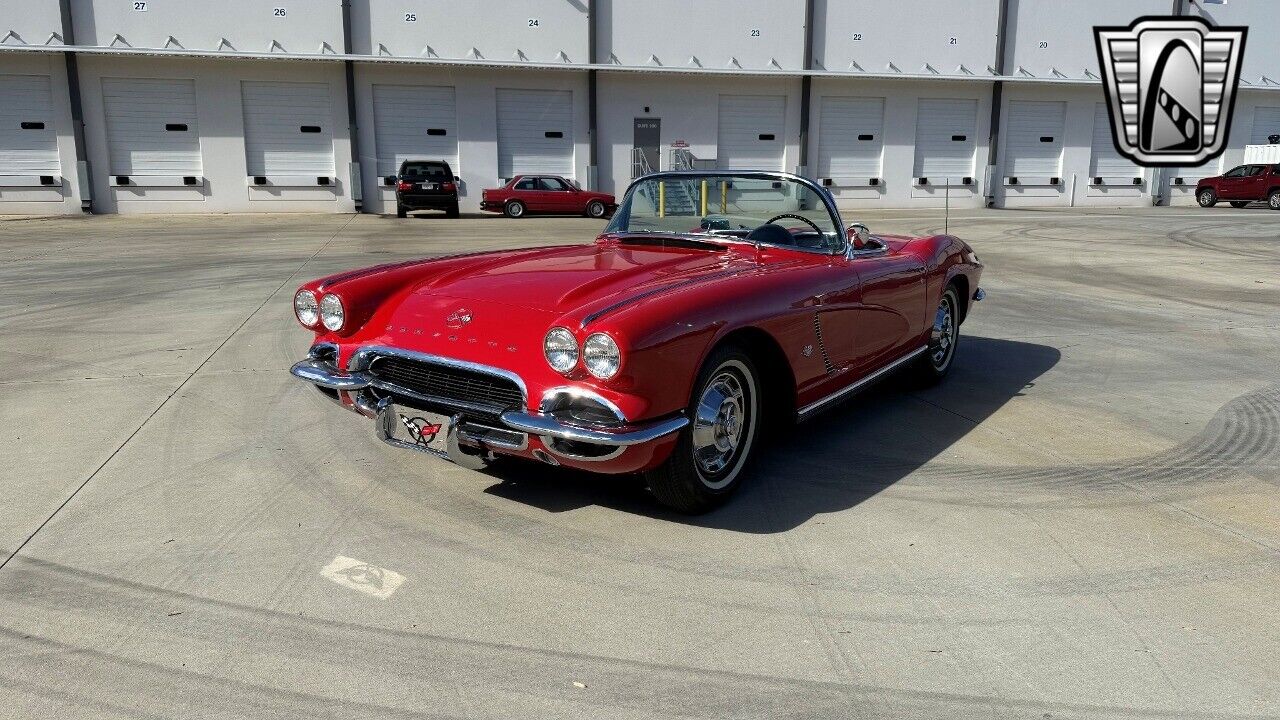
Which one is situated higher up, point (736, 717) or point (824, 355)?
point (824, 355)

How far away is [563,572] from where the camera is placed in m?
3.38

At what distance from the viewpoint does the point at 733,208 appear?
16.9ft

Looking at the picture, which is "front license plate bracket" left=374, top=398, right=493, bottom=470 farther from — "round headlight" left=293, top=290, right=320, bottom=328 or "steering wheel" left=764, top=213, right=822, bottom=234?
"steering wheel" left=764, top=213, right=822, bottom=234

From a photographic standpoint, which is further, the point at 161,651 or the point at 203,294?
the point at 203,294

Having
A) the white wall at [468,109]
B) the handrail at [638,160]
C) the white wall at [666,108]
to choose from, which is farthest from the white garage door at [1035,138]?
the white wall at [468,109]

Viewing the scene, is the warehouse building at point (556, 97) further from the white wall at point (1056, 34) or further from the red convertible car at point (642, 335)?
the red convertible car at point (642, 335)

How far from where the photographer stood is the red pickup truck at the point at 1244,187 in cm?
2869

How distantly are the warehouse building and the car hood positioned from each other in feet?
76.4

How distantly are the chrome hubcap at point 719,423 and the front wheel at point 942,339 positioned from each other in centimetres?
229

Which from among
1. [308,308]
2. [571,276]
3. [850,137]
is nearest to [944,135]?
[850,137]

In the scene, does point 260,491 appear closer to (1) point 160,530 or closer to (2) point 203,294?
(1) point 160,530

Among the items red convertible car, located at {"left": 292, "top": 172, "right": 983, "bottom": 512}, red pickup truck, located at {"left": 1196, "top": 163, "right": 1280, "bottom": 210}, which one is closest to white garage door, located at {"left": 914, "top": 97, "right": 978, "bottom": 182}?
red pickup truck, located at {"left": 1196, "top": 163, "right": 1280, "bottom": 210}

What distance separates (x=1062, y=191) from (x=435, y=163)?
70.5 ft

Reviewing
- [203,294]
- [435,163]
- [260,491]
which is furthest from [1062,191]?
[260,491]
